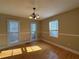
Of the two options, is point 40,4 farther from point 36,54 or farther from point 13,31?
point 13,31

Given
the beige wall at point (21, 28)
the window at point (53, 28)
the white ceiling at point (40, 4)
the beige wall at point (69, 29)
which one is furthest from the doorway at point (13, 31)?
the beige wall at point (69, 29)

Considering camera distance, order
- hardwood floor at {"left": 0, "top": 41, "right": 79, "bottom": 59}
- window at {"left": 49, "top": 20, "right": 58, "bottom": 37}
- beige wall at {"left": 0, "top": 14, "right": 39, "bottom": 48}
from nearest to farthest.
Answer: hardwood floor at {"left": 0, "top": 41, "right": 79, "bottom": 59}
beige wall at {"left": 0, "top": 14, "right": 39, "bottom": 48}
window at {"left": 49, "top": 20, "right": 58, "bottom": 37}

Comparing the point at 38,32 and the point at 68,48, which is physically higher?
the point at 38,32

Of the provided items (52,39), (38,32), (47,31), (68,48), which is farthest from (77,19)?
(38,32)

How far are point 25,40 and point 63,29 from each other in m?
3.38

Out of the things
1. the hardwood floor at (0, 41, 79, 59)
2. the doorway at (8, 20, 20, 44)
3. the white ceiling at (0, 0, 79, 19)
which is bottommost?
the hardwood floor at (0, 41, 79, 59)

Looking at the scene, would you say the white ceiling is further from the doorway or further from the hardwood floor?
the hardwood floor

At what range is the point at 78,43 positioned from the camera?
168 inches

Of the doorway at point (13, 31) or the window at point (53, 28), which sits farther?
the window at point (53, 28)

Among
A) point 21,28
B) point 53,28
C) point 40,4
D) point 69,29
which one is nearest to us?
point 40,4

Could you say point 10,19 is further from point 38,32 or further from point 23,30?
point 38,32

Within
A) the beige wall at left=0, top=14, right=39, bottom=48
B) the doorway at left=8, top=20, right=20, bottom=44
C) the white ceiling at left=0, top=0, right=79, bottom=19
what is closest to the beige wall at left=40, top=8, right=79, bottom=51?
the white ceiling at left=0, top=0, right=79, bottom=19

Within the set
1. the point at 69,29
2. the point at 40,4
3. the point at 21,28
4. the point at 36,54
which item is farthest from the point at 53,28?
the point at 40,4

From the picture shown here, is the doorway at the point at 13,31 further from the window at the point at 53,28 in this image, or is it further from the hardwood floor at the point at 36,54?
the window at the point at 53,28
